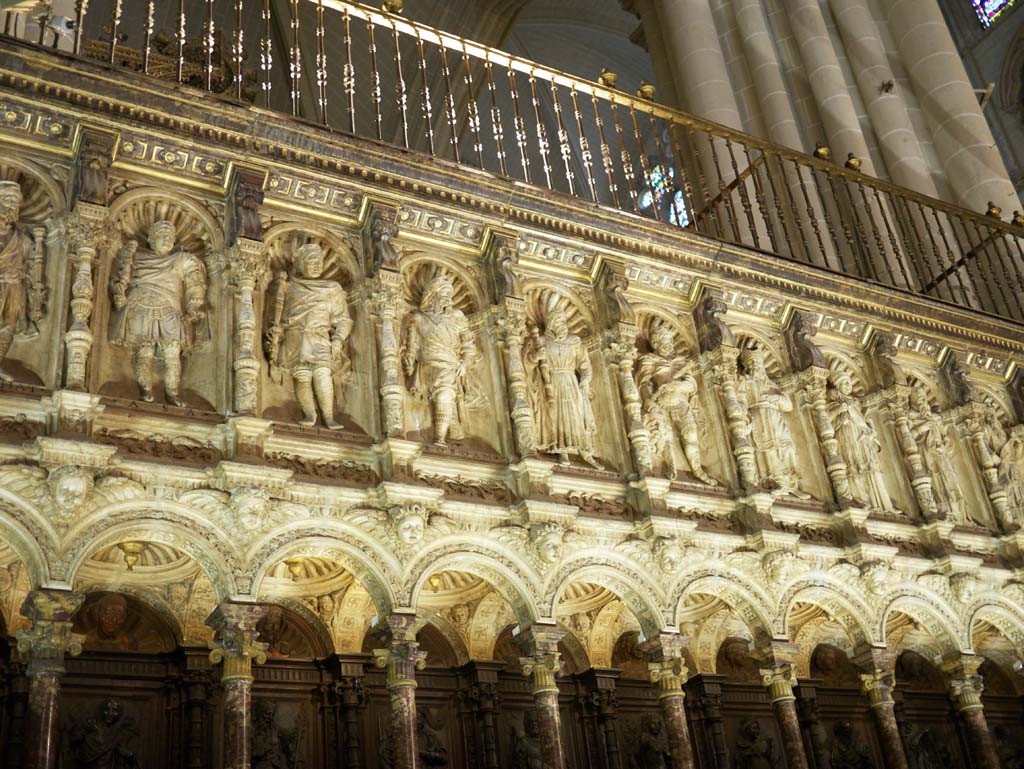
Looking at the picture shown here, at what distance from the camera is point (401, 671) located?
283 inches

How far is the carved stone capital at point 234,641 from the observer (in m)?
6.66

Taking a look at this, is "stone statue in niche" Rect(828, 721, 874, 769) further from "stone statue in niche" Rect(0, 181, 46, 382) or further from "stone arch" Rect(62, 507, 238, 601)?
"stone statue in niche" Rect(0, 181, 46, 382)

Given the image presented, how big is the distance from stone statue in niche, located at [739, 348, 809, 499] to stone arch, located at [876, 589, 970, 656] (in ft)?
4.09

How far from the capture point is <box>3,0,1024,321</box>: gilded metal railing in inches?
369

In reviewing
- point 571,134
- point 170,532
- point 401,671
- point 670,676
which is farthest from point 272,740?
point 571,134

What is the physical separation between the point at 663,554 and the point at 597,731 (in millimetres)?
2162

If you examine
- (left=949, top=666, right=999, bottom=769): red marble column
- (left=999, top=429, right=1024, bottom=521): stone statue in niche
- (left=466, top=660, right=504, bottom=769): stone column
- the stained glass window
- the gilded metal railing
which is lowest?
(left=949, top=666, right=999, bottom=769): red marble column

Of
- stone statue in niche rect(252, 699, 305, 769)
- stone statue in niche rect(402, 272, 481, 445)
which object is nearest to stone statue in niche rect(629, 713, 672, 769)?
stone statue in niche rect(252, 699, 305, 769)

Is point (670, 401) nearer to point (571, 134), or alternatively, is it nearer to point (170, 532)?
point (170, 532)

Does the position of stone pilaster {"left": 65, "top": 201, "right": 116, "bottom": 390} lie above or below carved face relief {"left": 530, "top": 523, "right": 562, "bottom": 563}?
above

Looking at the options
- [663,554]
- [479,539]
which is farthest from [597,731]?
[479,539]

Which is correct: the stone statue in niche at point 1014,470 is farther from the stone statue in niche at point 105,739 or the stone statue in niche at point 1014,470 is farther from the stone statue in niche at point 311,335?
the stone statue in niche at point 105,739

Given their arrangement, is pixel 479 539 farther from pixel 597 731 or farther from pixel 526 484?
pixel 597 731

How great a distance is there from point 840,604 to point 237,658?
5.12m
